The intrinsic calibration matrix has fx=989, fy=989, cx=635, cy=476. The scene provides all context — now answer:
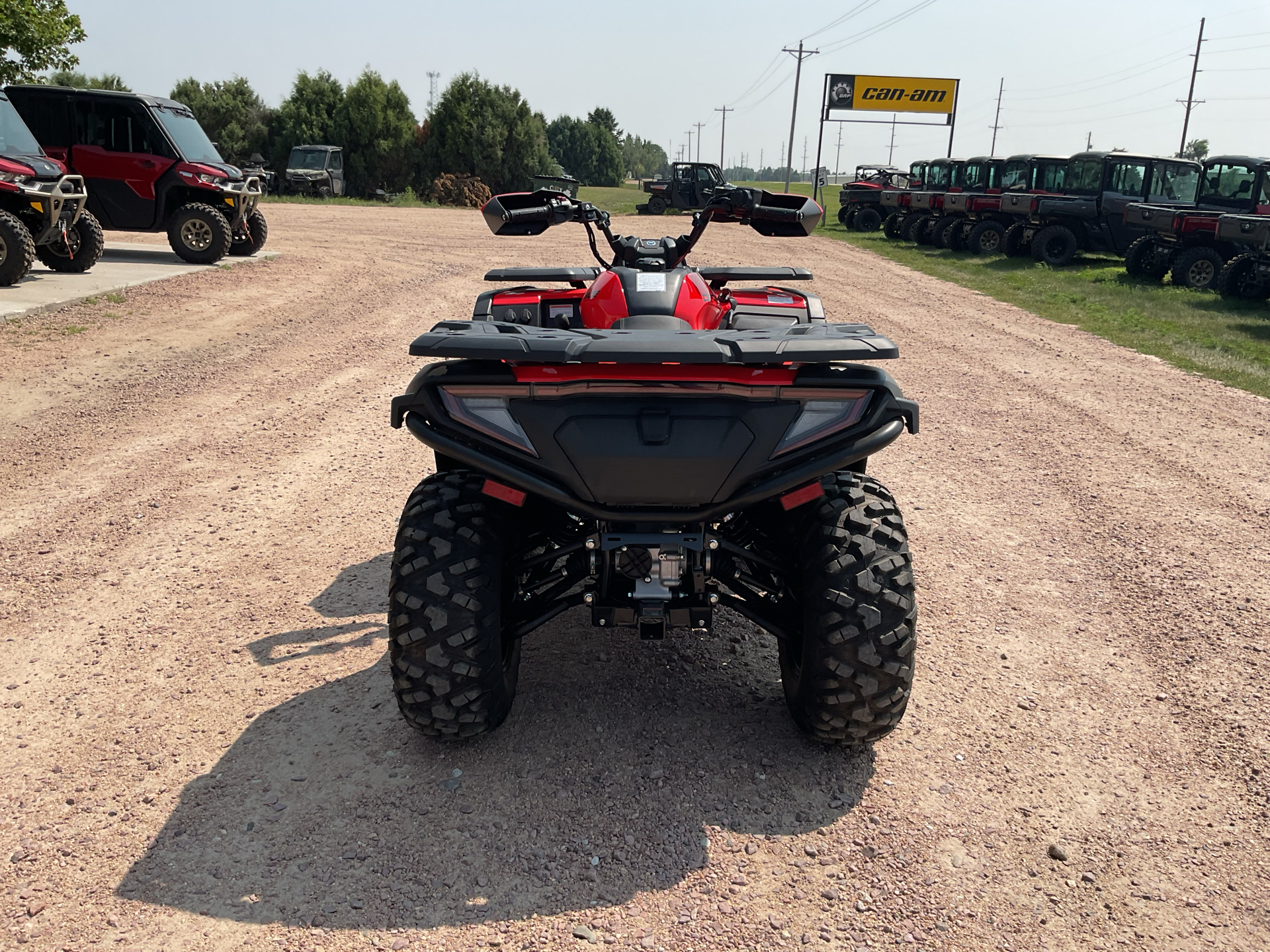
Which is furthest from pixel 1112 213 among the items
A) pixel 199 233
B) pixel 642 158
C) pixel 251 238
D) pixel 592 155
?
pixel 642 158

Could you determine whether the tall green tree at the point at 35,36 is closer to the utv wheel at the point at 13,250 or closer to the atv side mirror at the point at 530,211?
the utv wheel at the point at 13,250

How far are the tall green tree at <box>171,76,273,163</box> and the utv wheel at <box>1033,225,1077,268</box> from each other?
114ft

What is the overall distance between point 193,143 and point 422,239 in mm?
6731

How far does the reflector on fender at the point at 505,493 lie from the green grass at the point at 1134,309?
319 inches

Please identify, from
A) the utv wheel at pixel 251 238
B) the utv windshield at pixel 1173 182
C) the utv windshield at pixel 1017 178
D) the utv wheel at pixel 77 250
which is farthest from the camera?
the utv windshield at pixel 1017 178

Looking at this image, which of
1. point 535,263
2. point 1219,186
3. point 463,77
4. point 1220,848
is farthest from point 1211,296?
point 463,77

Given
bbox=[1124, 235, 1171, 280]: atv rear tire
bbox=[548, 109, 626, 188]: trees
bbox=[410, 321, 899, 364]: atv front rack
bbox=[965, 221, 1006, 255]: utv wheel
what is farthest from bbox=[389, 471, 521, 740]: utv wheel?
bbox=[548, 109, 626, 188]: trees

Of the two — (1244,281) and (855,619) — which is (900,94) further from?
(855,619)

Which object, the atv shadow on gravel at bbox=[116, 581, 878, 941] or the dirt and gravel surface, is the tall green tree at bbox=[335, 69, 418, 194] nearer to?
the dirt and gravel surface

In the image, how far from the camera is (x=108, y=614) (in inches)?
152

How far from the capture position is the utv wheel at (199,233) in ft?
47.3

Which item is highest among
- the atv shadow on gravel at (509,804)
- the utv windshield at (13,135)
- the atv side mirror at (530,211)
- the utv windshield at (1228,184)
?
the utv windshield at (1228,184)

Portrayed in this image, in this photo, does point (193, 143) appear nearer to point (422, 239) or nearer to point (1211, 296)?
point (422, 239)

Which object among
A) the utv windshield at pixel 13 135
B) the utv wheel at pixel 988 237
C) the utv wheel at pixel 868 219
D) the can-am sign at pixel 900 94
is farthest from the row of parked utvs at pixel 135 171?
the can-am sign at pixel 900 94
